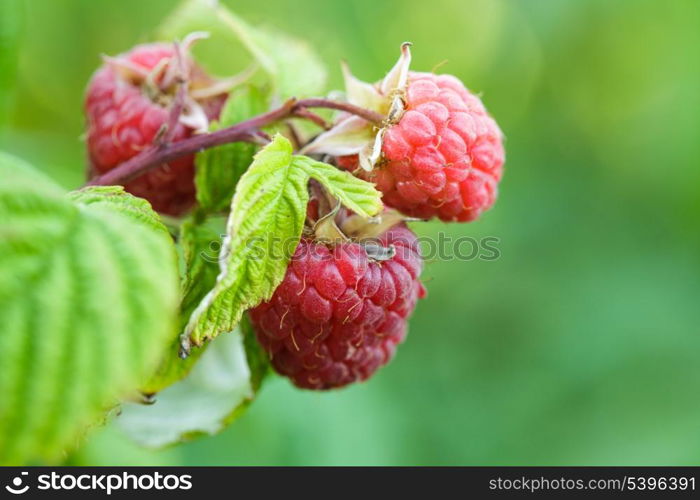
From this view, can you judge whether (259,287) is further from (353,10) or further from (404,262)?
(353,10)

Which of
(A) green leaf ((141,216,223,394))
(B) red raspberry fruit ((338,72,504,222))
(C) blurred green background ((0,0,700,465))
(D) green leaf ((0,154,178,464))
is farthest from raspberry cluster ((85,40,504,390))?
(C) blurred green background ((0,0,700,465))

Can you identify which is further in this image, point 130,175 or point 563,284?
point 563,284

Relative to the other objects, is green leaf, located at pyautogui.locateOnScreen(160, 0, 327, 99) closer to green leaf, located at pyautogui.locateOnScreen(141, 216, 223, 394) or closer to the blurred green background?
green leaf, located at pyautogui.locateOnScreen(141, 216, 223, 394)

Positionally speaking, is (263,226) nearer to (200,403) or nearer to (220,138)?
(220,138)

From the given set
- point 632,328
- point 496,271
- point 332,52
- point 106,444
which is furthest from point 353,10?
point 106,444

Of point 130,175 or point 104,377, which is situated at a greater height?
point 104,377
